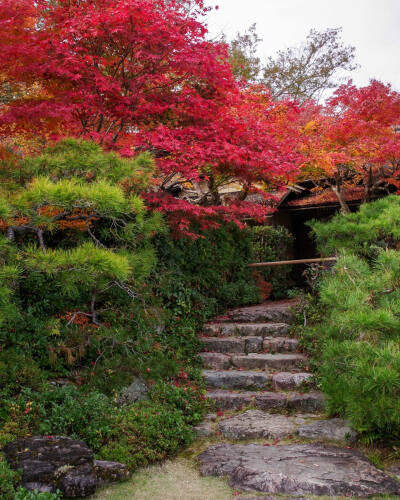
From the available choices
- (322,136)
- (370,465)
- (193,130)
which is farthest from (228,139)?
(370,465)

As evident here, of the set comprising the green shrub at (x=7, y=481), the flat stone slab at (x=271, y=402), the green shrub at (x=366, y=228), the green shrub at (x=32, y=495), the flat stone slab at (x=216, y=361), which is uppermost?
the green shrub at (x=366, y=228)

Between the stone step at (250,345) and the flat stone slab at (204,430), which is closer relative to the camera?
the flat stone slab at (204,430)

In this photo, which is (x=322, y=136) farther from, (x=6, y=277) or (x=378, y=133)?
(x=6, y=277)

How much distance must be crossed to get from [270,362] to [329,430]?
1802mm

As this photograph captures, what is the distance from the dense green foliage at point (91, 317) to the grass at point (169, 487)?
0.19 meters

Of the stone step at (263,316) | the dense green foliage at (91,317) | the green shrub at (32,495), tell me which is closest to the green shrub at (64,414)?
the dense green foliage at (91,317)

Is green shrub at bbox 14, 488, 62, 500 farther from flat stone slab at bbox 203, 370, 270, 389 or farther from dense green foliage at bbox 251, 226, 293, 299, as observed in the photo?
dense green foliage at bbox 251, 226, 293, 299

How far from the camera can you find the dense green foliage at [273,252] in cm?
1138

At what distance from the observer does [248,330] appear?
7.97 meters

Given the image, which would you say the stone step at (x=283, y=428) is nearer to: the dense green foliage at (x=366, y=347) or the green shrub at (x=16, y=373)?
the dense green foliage at (x=366, y=347)

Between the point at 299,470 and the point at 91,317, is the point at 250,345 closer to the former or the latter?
the point at 91,317

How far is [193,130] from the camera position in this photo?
668 cm

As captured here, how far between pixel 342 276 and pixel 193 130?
10.0ft

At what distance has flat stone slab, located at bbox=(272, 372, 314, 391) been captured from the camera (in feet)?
20.6
